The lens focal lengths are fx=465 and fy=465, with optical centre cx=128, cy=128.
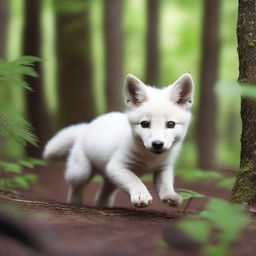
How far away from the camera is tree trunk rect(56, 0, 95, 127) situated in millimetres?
12883

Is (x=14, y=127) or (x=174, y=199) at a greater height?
(x=14, y=127)

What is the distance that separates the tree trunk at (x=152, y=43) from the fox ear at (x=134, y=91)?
30.6ft

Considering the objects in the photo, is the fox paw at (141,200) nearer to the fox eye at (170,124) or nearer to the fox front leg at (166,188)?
the fox front leg at (166,188)

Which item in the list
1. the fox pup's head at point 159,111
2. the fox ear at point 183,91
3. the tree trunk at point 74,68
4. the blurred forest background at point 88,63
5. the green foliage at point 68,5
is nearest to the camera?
the fox pup's head at point 159,111

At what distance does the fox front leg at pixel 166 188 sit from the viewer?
4711mm

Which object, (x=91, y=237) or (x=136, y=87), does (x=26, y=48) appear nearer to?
(x=136, y=87)

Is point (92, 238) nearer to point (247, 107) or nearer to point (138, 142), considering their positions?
point (138, 142)

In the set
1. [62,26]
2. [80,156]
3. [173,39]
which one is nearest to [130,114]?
[80,156]

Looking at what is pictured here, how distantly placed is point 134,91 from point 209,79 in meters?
7.85

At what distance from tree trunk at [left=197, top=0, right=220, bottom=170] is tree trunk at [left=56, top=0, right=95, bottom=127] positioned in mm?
3136

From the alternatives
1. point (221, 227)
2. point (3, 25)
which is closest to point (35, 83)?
point (3, 25)

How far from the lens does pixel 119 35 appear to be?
1283cm

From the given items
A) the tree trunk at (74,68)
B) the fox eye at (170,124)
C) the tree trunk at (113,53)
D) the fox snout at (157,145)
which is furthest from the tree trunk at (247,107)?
the tree trunk at (74,68)

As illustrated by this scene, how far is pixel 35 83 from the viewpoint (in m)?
11.8
